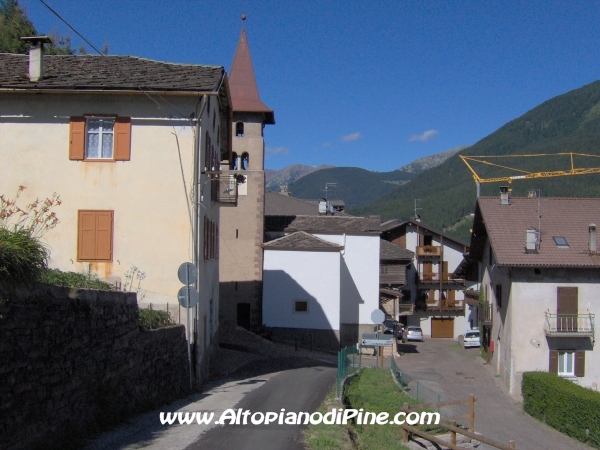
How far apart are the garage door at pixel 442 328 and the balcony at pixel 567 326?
28.1 metres

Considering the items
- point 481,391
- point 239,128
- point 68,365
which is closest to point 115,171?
point 68,365

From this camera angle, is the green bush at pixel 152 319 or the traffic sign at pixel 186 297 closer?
the green bush at pixel 152 319

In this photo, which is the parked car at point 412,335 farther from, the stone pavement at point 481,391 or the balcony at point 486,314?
the balcony at point 486,314

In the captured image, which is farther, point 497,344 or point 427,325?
point 427,325

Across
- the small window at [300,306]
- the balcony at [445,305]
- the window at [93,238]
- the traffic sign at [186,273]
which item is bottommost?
the balcony at [445,305]

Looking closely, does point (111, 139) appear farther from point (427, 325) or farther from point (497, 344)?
point (427, 325)

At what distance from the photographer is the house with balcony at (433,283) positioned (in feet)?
188

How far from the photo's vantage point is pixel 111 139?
17.6 metres

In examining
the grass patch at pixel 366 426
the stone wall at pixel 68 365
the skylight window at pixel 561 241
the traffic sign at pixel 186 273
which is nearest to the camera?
the stone wall at pixel 68 365

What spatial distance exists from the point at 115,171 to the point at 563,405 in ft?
58.3

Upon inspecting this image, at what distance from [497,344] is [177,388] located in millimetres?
22585

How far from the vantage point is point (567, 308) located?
29.4 m

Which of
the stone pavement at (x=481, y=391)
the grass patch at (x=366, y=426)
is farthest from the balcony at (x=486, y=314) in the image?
the grass patch at (x=366, y=426)

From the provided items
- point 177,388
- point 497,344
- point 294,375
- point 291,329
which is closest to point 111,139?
point 177,388
